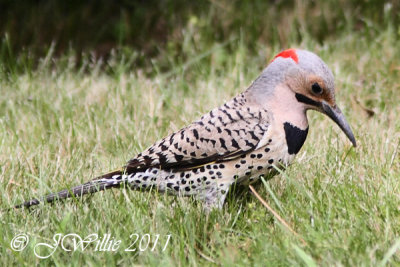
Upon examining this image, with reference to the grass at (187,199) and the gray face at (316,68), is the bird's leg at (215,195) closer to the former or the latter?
the grass at (187,199)

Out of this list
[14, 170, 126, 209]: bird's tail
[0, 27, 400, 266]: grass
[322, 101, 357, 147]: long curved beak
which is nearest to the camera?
[0, 27, 400, 266]: grass

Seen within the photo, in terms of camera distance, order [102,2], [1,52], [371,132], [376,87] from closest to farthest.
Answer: [371,132], [376,87], [1,52], [102,2]

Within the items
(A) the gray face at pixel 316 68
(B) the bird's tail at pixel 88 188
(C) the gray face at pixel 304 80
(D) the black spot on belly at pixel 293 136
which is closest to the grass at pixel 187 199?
(B) the bird's tail at pixel 88 188

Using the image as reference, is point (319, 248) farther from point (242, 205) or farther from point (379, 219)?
point (242, 205)

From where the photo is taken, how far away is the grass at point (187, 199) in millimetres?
3016

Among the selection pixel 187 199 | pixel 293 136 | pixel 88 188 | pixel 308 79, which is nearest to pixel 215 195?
pixel 187 199

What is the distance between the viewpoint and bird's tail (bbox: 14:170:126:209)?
355 centimetres

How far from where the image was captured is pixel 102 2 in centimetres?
784

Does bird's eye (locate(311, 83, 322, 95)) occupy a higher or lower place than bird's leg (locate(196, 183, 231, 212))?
higher

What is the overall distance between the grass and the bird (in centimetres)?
10

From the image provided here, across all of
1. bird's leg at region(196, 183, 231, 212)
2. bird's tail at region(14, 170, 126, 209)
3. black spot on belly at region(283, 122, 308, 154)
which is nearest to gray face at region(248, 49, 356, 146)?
black spot on belly at region(283, 122, 308, 154)

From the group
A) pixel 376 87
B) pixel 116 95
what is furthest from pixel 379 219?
pixel 116 95

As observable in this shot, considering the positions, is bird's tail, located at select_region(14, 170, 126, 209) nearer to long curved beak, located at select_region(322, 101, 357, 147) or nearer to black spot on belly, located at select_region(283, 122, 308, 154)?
black spot on belly, located at select_region(283, 122, 308, 154)

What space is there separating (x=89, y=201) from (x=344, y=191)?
1.42 m
